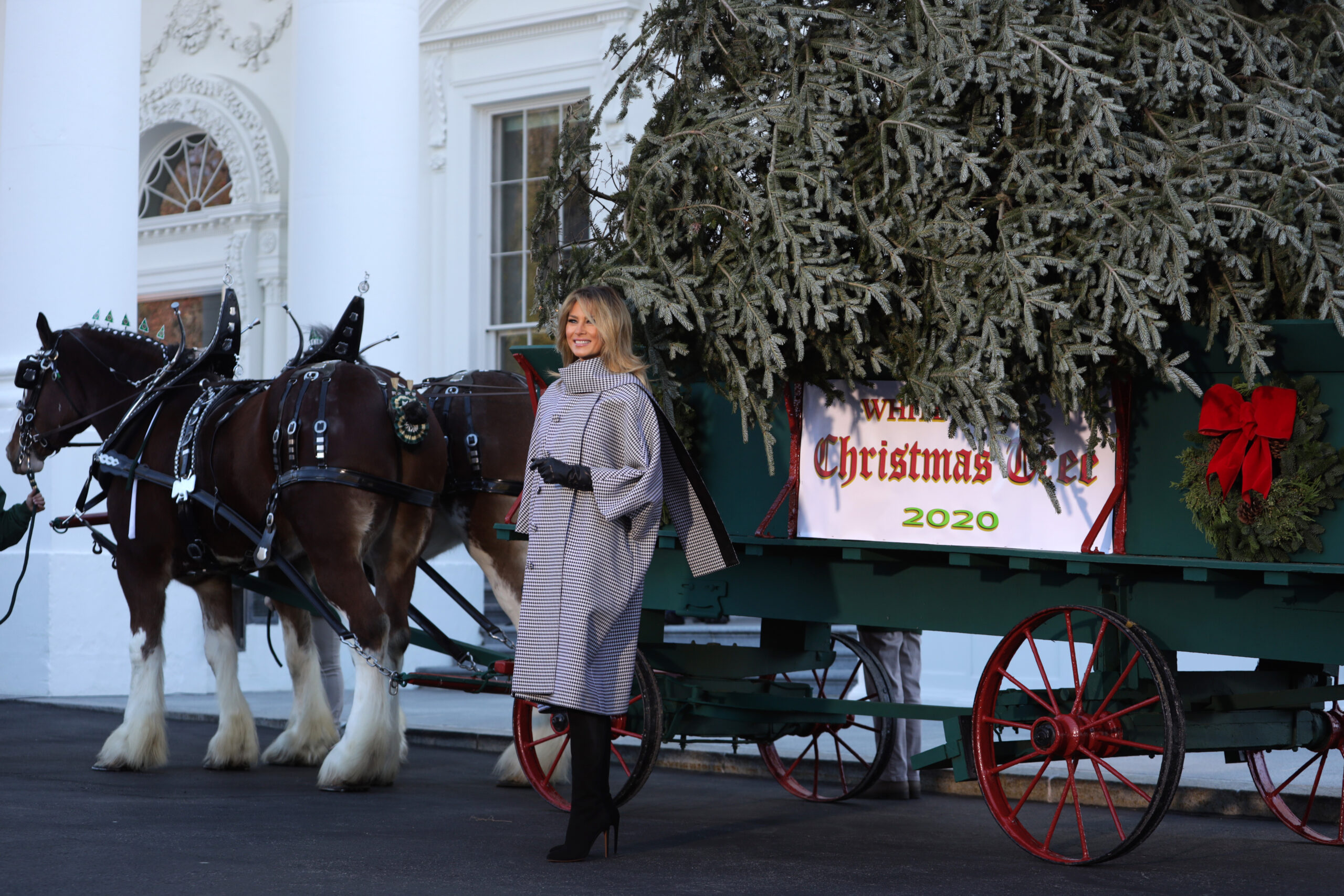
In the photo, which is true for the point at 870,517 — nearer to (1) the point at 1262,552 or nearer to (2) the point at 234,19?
(1) the point at 1262,552

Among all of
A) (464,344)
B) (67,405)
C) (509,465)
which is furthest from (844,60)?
(464,344)

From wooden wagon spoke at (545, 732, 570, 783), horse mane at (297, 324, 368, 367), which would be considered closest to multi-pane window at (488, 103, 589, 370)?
horse mane at (297, 324, 368, 367)

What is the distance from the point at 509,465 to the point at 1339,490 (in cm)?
374

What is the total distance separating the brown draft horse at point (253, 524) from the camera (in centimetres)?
655

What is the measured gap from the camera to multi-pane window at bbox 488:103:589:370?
14.6 m

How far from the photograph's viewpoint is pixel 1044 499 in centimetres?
499

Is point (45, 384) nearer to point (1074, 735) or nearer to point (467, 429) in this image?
point (467, 429)

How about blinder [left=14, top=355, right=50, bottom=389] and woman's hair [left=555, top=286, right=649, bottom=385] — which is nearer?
woman's hair [left=555, top=286, right=649, bottom=385]

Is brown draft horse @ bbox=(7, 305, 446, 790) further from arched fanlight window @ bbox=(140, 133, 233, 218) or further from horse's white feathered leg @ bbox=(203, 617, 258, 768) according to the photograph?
arched fanlight window @ bbox=(140, 133, 233, 218)

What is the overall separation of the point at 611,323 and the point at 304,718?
12.1ft

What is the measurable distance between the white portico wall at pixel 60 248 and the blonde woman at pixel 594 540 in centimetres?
722

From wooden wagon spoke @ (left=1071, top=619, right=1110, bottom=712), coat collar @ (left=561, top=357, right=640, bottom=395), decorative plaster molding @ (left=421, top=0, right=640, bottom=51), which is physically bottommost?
wooden wagon spoke @ (left=1071, top=619, right=1110, bottom=712)

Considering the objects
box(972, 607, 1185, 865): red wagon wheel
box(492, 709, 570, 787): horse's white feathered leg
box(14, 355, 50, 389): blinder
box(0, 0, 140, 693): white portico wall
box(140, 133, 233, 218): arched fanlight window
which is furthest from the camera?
box(140, 133, 233, 218): arched fanlight window

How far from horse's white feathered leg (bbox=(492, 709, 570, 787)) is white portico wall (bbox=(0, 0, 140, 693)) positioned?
16.8ft
